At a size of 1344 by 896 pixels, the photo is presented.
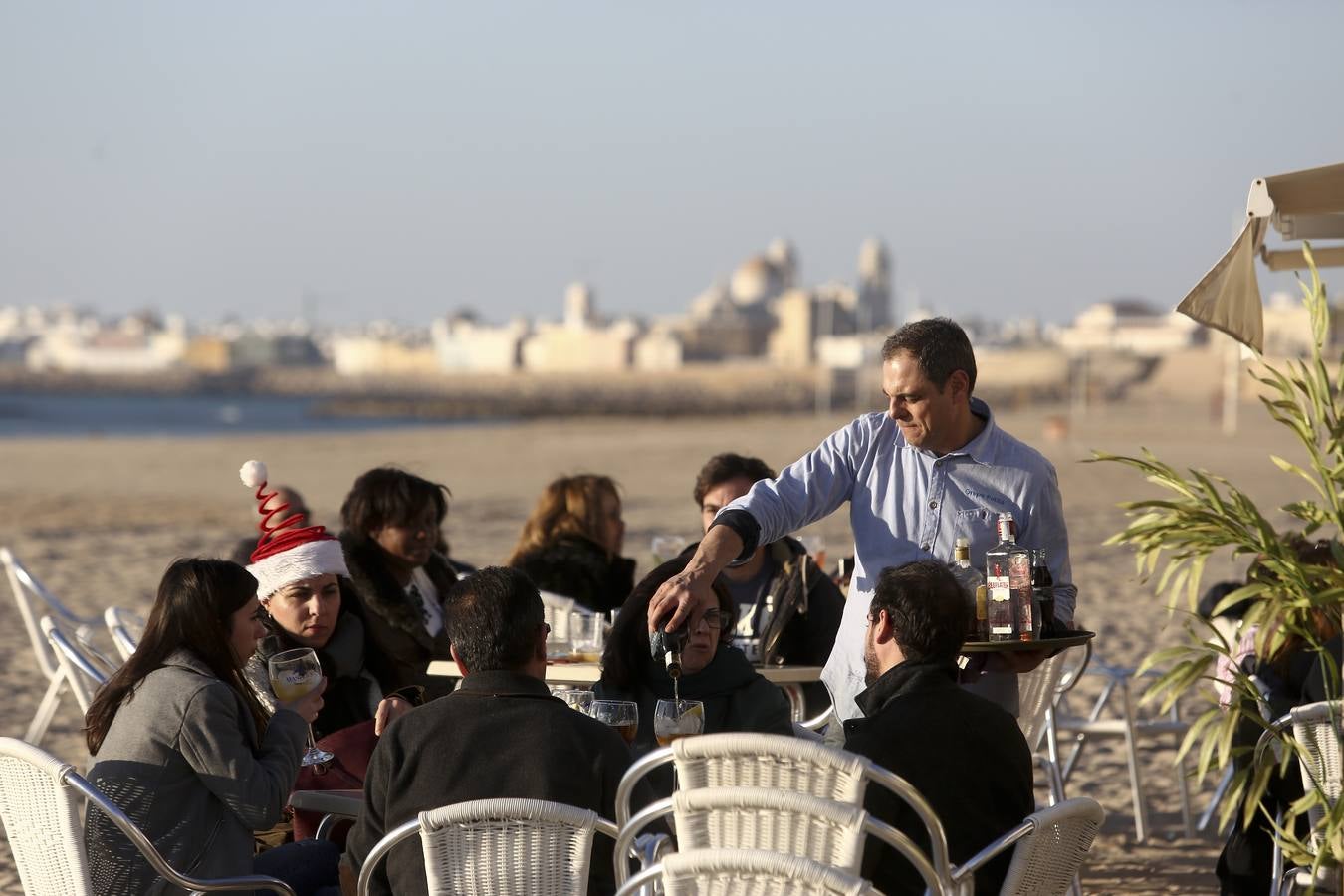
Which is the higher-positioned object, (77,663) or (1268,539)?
(1268,539)

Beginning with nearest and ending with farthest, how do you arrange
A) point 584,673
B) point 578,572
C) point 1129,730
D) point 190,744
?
point 190,744 < point 584,673 < point 1129,730 < point 578,572

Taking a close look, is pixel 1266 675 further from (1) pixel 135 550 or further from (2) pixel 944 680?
(1) pixel 135 550

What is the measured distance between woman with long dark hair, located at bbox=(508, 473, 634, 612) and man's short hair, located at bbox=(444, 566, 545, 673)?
Result: 9.37 feet

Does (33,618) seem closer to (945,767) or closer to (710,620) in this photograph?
(710,620)

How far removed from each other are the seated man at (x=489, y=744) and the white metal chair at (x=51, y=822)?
0.43 meters

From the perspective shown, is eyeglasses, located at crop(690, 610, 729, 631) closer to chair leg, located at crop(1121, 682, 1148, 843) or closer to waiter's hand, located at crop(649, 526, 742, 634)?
waiter's hand, located at crop(649, 526, 742, 634)

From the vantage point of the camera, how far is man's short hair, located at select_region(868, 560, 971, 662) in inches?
125

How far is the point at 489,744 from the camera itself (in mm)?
3092

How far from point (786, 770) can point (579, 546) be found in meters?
3.62

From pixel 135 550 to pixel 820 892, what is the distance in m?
15.0

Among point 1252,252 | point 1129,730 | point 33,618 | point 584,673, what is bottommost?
point 1129,730

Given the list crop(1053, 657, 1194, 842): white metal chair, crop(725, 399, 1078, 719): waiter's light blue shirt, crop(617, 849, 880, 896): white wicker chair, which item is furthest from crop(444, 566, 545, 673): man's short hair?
crop(1053, 657, 1194, 842): white metal chair

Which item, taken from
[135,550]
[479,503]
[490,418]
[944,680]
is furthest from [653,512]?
[490,418]

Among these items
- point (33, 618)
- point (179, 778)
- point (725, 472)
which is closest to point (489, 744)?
point (179, 778)
